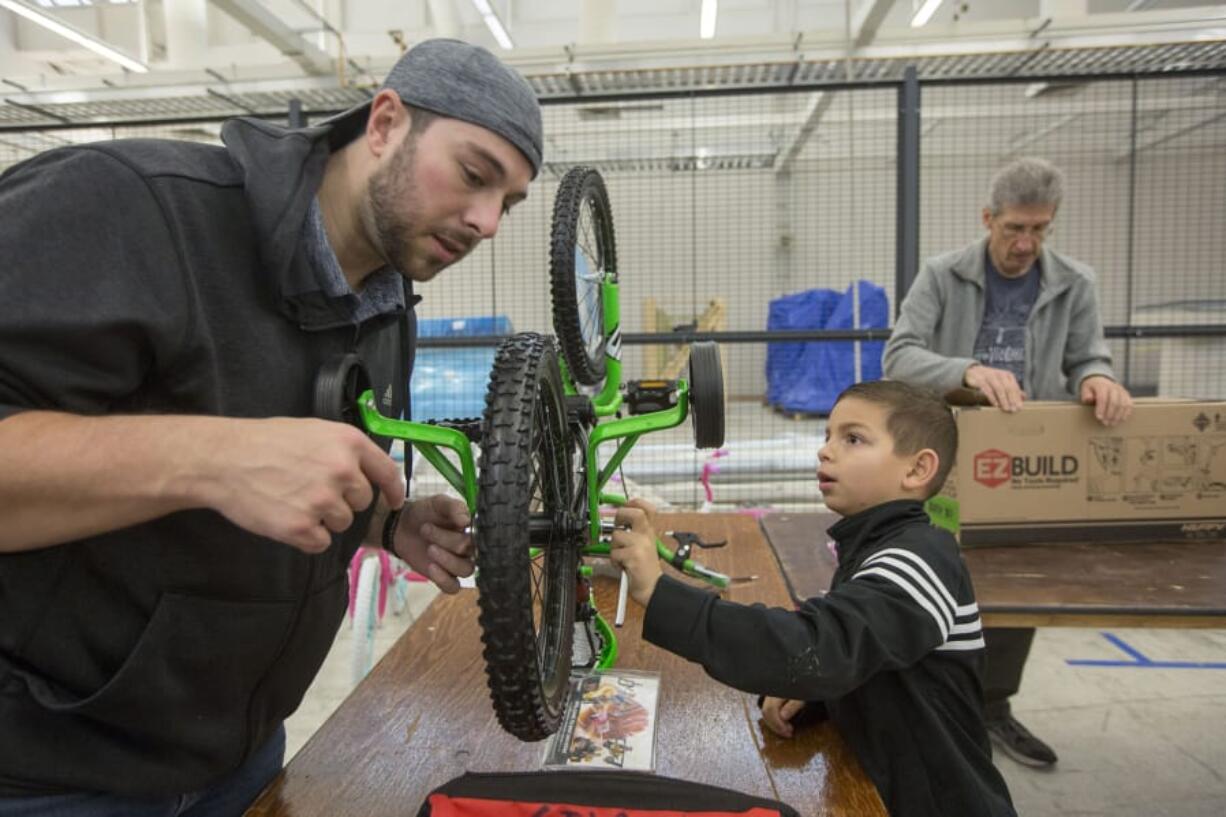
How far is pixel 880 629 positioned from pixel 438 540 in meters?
0.60

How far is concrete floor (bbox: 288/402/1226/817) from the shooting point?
2.10m

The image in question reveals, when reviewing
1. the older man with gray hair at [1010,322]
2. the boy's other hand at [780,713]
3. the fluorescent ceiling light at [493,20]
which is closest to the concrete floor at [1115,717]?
the older man with gray hair at [1010,322]

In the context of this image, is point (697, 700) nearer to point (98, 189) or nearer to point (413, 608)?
point (98, 189)

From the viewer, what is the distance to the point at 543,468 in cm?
103

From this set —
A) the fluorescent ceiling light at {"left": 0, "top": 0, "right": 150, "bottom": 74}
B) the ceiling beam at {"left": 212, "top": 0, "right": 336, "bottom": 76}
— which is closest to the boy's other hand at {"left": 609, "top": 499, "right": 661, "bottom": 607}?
the ceiling beam at {"left": 212, "top": 0, "right": 336, "bottom": 76}

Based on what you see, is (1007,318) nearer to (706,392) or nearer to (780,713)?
(706,392)

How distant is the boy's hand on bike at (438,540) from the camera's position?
1.03 meters

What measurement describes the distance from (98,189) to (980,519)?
189 cm

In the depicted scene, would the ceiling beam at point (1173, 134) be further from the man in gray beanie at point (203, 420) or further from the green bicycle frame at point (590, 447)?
the man in gray beanie at point (203, 420)

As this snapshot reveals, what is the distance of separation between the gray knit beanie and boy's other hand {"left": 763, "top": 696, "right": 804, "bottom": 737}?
828 mm

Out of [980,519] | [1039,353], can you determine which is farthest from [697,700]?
[1039,353]

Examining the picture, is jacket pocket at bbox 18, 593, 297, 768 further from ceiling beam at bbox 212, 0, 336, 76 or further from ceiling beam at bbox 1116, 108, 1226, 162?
ceiling beam at bbox 1116, 108, 1226, 162

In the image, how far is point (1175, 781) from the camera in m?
2.16

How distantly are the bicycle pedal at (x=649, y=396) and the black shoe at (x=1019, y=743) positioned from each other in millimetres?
1657
